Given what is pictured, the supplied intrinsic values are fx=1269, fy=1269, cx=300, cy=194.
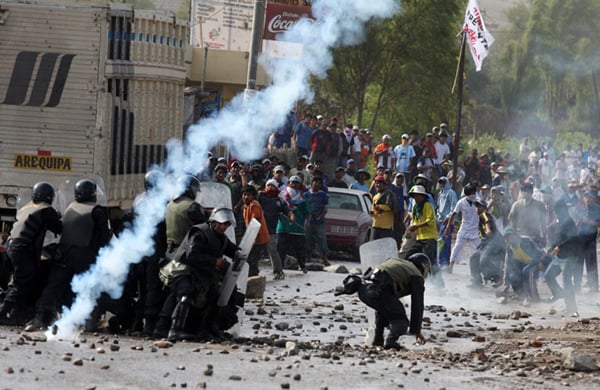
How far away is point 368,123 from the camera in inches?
1604

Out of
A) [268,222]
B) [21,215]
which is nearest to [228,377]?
[21,215]

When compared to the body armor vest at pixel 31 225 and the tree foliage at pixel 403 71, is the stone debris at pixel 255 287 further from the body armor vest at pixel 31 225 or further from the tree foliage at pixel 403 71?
the tree foliage at pixel 403 71

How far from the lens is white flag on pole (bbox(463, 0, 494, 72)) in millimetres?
28438

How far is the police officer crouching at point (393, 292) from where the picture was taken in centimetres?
1291

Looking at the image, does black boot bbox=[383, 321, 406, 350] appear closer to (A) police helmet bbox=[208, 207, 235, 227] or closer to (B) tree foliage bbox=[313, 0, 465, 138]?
(A) police helmet bbox=[208, 207, 235, 227]

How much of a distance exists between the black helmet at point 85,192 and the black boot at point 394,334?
348 cm

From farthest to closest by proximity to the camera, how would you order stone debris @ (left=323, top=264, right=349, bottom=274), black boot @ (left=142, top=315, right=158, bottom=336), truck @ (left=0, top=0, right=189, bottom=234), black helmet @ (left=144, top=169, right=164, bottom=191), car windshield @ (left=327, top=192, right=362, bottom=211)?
car windshield @ (left=327, top=192, right=362, bottom=211)
stone debris @ (left=323, top=264, right=349, bottom=274)
truck @ (left=0, top=0, right=189, bottom=234)
black helmet @ (left=144, top=169, right=164, bottom=191)
black boot @ (left=142, top=315, right=158, bottom=336)

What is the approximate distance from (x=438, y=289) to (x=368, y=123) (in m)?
21.0

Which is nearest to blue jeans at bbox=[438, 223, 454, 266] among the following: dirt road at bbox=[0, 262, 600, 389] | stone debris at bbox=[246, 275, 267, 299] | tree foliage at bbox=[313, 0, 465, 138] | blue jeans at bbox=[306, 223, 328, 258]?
blue jeans at bbox=[306, 223, 328, 258]

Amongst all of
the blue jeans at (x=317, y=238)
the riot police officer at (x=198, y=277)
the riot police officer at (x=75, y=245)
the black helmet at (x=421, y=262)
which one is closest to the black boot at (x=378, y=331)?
the black helmet at (x=421, y=262)

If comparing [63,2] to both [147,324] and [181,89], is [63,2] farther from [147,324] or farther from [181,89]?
[147,324]

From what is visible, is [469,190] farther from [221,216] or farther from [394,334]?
[221,216]

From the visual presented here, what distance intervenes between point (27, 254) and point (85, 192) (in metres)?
0.90

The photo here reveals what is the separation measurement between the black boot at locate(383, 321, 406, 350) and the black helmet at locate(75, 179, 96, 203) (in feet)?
11.4
